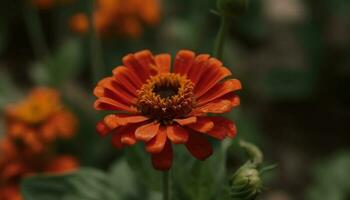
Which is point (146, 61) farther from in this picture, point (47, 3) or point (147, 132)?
point (47, 3)

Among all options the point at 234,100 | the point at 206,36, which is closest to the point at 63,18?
the point at 206,36

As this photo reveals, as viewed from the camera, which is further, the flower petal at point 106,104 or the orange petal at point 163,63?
the orange petal at point 163,63

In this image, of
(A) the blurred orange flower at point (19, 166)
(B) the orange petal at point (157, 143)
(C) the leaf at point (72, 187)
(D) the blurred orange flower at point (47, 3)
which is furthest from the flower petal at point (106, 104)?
(D) the blurred orange flower at point (47, 3)

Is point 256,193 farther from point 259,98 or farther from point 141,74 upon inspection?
point 259,98

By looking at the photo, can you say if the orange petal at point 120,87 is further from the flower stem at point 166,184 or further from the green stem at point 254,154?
the green stem at point 254,154

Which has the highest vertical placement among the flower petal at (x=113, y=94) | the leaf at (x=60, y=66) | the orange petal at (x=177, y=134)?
the leaf at (x=60, y=66)
